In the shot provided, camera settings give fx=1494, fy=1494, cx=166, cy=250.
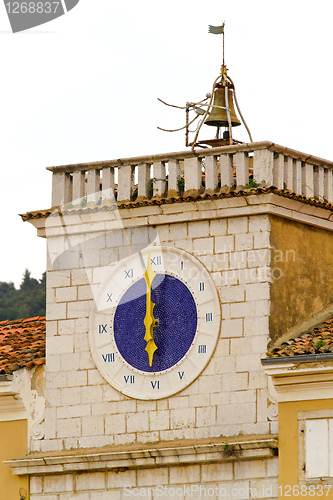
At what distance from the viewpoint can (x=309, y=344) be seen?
19.0m

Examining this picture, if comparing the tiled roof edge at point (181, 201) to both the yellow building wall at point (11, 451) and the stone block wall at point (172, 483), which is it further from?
the stone block wall at point (172, 483)

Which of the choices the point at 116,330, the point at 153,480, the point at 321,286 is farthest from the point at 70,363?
the point at 321,286

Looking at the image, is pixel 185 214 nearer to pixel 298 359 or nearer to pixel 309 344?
pixel 309 344

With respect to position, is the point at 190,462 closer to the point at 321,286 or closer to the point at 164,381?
→ the point at 164,381

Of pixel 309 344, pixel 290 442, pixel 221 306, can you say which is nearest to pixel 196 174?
pixel 221 306

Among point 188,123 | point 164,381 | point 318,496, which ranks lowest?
point 318,496

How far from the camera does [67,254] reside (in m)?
20.8

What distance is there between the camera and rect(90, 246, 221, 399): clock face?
774 inches

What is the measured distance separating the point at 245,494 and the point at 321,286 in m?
3.18

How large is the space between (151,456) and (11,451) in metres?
2.23

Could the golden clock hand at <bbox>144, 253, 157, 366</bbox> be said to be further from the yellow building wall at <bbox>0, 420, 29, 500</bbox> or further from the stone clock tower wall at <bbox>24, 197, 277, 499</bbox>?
the yellow building wall at <bbox>0, 420, 29, 500</bbox>

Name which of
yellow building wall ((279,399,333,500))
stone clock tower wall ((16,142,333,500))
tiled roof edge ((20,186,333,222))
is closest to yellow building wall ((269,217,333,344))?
stone clock tower wall ((16,142,333,500))

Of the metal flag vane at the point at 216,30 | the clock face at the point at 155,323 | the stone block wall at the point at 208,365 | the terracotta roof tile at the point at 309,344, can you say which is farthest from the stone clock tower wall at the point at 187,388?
the metal flag vane at the point at 216,30

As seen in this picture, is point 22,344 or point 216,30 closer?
point 22,344
